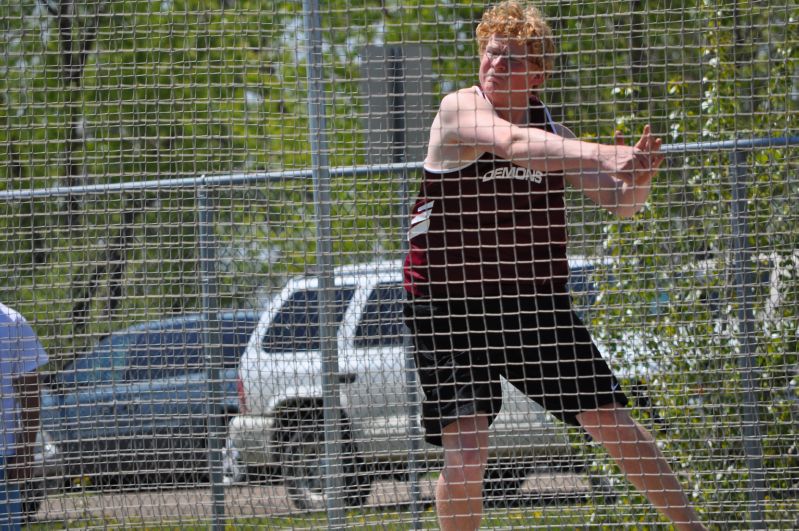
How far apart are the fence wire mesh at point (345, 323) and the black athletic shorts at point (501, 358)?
0.74m

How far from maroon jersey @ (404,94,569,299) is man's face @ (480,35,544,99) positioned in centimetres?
14

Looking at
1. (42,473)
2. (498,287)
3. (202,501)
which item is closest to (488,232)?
(498,287)

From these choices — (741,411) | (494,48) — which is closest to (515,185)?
(494,48)

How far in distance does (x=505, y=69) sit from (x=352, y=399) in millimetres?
1723

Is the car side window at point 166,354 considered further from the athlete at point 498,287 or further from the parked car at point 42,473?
the athlete at point 498,287

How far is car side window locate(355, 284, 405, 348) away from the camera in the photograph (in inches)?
176

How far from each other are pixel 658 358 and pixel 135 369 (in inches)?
91.0

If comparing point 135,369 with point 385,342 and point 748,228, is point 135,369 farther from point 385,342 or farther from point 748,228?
point 748,228

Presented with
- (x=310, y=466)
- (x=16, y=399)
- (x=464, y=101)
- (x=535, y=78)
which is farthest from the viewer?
(x=310, y=466)

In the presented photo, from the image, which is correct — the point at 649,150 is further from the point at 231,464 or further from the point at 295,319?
the point at 231,464

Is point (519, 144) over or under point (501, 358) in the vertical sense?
over

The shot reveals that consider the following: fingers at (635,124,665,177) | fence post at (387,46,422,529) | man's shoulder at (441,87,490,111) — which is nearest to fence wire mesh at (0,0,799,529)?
fence post at (387,46,422,529)

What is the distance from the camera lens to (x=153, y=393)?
4488 millimetres

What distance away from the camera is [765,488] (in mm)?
4000
